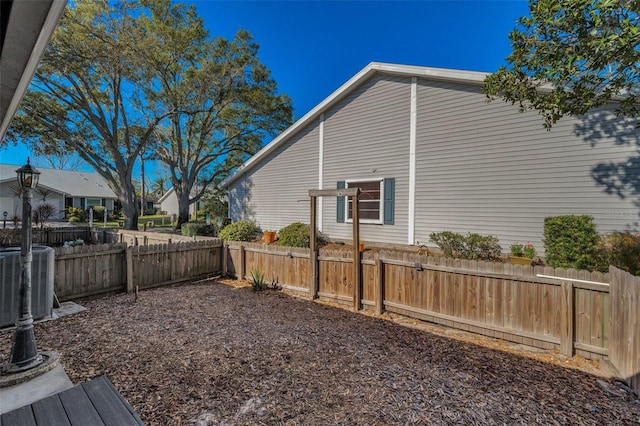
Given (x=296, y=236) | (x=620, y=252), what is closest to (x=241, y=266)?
(x=296, y=236)

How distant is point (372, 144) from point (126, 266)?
8336 millimetres

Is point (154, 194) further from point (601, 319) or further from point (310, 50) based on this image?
point (601, 319)

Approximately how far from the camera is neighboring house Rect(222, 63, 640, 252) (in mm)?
6906

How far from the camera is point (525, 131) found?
7.73m

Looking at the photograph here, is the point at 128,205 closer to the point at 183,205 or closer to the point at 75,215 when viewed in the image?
the point at 183,205

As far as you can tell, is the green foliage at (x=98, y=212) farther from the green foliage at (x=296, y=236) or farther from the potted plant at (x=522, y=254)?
the potted plant at (x=522, y=254)

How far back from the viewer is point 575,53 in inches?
186

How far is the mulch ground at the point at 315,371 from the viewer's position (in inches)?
104

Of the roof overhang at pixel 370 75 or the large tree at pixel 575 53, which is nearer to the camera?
the large tree at pixel 575 53

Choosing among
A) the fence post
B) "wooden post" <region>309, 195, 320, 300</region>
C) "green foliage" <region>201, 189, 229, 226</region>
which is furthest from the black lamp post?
"green foliage" <region>201, 189, 229, 226</region>

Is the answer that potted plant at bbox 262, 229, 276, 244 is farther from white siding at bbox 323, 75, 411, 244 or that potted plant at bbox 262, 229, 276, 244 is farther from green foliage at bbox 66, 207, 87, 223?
green foliage at bbox 66, 207, 87, 223

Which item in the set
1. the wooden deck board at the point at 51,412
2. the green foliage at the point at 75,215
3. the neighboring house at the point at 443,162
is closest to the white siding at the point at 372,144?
the neighboring house at the point at 443,162

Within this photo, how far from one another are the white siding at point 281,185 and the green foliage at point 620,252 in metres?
8.57

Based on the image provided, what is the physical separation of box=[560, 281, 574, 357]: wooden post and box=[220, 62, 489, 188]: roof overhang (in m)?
6.13
